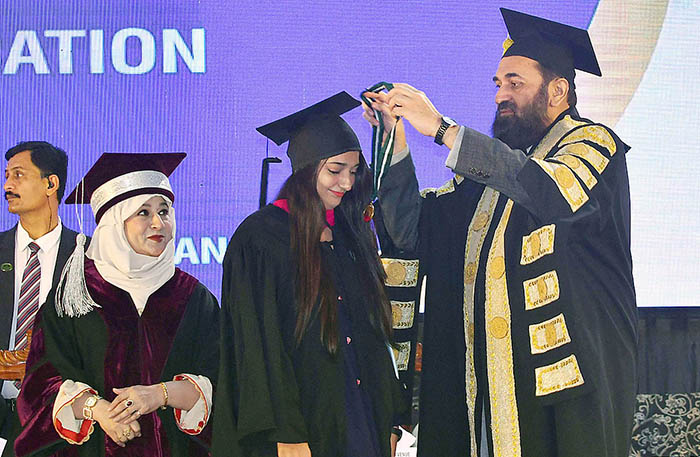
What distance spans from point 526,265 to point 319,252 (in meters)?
0.84

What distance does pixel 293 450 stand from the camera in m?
3.08

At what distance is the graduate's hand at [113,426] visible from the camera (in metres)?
3.33

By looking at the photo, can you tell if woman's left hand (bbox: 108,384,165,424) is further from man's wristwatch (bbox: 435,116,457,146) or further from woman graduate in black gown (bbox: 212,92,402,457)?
man's wristwatch (bbox: 435,116,457,146)

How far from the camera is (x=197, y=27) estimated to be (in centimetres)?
503

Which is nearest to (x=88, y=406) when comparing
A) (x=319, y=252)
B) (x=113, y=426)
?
(x=113, y=426)

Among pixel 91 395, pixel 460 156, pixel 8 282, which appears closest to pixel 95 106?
pixel 8 282

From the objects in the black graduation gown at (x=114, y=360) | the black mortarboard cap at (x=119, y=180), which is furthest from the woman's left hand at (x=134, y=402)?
the black mortarboard cap at (x=119, y=180)

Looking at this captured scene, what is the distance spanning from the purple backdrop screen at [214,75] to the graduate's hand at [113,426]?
164 centimetres

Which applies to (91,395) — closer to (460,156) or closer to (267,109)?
(460,156)

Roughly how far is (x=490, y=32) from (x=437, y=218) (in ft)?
5.74

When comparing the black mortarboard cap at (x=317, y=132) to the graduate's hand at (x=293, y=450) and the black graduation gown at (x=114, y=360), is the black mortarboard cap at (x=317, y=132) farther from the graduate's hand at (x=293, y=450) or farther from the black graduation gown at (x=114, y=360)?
the graduate's hand at (x=293, y=450)

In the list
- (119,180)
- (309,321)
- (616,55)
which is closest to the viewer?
(309,321)

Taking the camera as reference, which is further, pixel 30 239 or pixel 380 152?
pixel 30 239

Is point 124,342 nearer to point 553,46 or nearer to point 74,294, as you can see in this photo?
point 74,294
